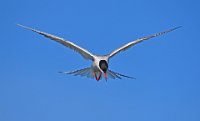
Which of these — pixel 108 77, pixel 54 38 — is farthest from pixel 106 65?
pixel 54 38

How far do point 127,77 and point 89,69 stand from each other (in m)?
3.23

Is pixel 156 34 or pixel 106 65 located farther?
pixel 156 34

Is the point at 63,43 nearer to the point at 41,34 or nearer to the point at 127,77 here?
the point at 41,34

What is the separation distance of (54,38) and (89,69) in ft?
10.00

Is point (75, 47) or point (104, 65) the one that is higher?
point (75, 47)

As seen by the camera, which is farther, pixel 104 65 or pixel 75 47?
pixel 75 47

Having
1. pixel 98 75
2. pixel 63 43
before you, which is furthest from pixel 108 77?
pixel 63 43

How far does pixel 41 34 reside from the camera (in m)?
40.0

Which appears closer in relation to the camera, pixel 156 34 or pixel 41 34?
pixel 41 34

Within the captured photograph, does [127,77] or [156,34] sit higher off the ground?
[156,34]

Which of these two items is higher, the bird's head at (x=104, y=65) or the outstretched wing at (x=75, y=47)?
the outstretched wing at (x=75, y=47)

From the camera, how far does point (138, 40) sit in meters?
43.0

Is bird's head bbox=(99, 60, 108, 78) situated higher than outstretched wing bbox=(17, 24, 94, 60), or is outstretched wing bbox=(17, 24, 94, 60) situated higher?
outstretched wing bbox=(17, 24, 94, 60)

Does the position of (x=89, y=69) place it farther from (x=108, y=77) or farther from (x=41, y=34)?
(x=41, y=34)
